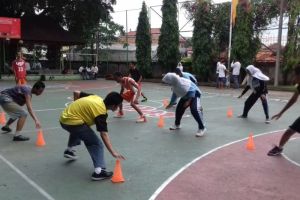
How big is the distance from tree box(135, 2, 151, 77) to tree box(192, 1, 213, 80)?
18.7ft

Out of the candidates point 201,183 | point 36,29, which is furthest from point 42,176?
point 36,29

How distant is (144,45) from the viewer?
114 feet

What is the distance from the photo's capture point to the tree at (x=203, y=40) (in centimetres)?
2942

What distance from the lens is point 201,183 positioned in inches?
243

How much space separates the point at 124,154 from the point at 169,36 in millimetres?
25306

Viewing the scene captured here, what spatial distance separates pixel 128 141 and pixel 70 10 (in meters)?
29.6

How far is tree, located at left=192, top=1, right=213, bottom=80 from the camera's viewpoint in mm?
29422

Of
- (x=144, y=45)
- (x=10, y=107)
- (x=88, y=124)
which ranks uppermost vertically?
(x=144, y=45)

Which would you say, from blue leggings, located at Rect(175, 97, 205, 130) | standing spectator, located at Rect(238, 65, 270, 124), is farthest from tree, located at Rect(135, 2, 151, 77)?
blue leggings, located at Rect(175, 97, 205, 130)

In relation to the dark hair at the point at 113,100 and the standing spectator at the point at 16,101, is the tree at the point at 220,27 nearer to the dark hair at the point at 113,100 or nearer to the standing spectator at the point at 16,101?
the standing spectator at the point at 16,101

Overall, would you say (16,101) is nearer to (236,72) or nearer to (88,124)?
(88,124)

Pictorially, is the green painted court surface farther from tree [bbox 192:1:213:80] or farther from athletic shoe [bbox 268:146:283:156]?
tree [bbox 192:1:213:80]

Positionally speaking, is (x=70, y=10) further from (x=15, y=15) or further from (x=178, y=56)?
(x=178, y=56)

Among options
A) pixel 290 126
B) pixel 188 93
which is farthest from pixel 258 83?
pixel 290 126
